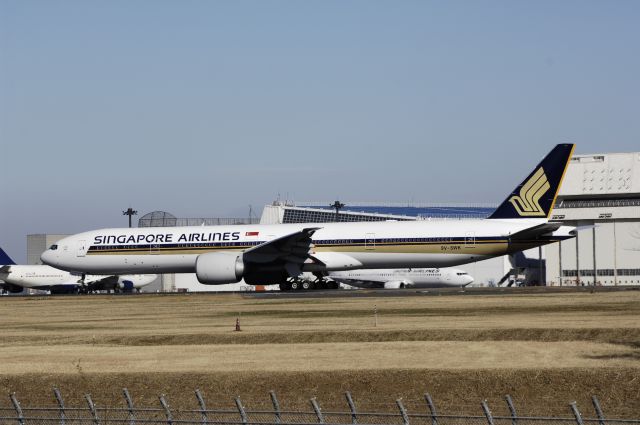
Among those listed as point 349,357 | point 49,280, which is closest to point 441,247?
point 349,357

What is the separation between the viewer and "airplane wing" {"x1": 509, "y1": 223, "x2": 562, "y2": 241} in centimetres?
6228

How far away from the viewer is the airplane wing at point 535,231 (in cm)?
6228

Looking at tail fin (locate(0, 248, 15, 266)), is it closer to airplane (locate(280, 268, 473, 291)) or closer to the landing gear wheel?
airplane (locate(280, 268, 473, 291))

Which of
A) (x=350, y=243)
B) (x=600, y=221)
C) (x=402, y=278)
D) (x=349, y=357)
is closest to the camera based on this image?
(x=349, y=357)

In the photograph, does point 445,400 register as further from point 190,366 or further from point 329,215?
point 329,215

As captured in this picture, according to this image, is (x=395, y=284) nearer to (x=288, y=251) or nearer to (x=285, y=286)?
(x=285, y=286)

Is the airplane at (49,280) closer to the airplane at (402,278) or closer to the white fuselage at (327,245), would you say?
the airplane at (402,278)

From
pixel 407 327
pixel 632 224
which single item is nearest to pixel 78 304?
pixel 407 327

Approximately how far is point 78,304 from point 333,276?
39.6 metres

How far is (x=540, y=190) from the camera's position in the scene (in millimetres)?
66375

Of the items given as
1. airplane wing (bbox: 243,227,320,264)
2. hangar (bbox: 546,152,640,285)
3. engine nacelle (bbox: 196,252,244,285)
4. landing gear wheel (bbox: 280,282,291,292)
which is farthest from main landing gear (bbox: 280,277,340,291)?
hangar (bbox: 546,152,640,285)

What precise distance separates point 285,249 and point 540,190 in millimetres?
16837

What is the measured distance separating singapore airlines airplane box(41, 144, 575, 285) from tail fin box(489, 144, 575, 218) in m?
0.06

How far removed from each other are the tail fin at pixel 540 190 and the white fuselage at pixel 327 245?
0.90 meters
